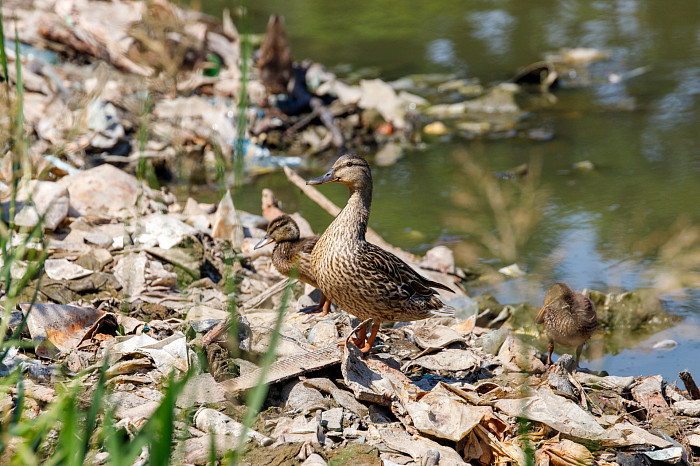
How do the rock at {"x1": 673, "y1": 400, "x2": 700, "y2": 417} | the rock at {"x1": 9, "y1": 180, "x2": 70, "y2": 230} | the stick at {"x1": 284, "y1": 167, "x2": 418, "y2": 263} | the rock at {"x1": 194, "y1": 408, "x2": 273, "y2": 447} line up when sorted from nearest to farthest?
1. the rock at {"x1": 194, "y1": 408, "x2": 273, "y2": 447}
2. the rock at {"x1": 673, "y1": 400, "x2": 700, "y2": 417}
3. the rock at {"x1": 9, "y1": 180, "x2": 70, "y2": 230}
4. the stick at {"x1": 284, "y1": 167, "x2": 418, "y2": 263}

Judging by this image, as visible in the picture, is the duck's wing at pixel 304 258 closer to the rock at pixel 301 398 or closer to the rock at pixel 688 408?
the rock at pixel 301 398

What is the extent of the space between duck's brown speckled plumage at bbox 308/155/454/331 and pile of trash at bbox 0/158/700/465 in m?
0.28

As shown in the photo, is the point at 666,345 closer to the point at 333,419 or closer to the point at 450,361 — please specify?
the point at 450,361

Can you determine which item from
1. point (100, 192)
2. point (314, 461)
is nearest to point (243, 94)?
point (314, 461)

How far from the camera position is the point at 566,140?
9336mm

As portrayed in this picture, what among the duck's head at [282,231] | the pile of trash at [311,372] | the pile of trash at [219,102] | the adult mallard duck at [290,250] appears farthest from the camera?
the pile of trash at [219,102]

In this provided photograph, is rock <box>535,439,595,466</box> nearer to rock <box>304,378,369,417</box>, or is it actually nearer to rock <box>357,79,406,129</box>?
rock <box>304,378,369,417</box>

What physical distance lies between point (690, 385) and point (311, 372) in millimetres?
2169

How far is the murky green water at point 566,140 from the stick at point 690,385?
643 millimetres

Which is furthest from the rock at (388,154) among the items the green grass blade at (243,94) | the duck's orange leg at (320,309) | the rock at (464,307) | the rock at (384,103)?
the green grass blade at (243,94)

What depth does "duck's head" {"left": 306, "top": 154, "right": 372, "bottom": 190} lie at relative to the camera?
448 cm

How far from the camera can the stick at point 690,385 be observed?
412 cm

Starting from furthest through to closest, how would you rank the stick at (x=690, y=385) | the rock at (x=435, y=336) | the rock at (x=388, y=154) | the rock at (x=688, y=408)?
1. the rock at (x=388, y=154)
2. the rock at (x=435, y=336)
3. the stick at (x=690, y=385)
4. the rock at (x=688, y=408)

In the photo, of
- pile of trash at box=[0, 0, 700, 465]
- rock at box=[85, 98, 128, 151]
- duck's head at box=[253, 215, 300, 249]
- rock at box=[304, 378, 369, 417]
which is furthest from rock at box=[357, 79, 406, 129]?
rock at box=[304, 378, 369, 417]
